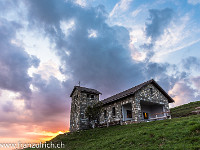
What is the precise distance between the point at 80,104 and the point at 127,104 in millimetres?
9312

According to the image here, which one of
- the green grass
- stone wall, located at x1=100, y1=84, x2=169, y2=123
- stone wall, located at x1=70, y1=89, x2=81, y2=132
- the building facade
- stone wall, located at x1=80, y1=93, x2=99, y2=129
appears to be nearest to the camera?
stone wall, located at x1=100, y1=84, x2=169, y2=123

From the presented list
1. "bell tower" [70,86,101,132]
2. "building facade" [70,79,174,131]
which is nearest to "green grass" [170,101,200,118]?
"building facade" [70,79,174,131]

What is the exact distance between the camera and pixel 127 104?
27594 millimetres

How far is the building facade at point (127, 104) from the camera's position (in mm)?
24956

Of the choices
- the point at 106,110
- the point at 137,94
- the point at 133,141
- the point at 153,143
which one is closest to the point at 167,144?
the point at 153,143

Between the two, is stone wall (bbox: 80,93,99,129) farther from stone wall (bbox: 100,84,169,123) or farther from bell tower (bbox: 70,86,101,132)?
stone wall (bbox: 100,84,169,123)

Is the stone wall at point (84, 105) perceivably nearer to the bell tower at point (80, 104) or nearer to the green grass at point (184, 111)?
the bell tower at point (80, 104)

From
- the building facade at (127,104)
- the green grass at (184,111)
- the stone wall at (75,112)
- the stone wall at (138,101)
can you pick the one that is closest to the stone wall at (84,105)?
the building facade at (127,104)

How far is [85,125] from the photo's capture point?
2984 cm

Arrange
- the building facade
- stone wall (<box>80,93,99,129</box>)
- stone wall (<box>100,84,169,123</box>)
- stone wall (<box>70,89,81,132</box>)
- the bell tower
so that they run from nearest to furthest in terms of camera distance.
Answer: stone wall (<box>100,84,169,123</box>) → the building facade → stone wall (<box>80,93,99,129</box>) → the bell tower → stone wall (<box>70,89,81,132</box>)

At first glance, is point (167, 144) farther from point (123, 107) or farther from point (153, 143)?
point (123, 107)

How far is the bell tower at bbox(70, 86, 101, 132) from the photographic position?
29891mm

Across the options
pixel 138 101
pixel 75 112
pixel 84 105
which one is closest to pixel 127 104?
pixel 138 101

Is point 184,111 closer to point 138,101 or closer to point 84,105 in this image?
point 138,101
